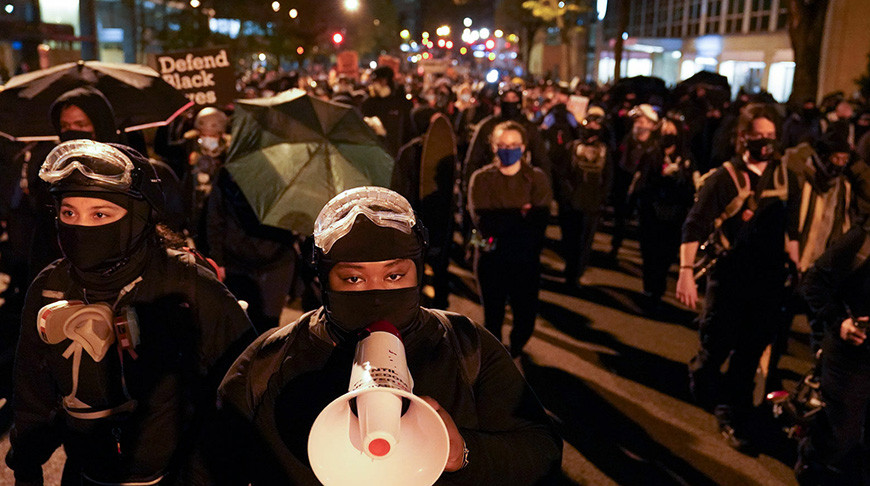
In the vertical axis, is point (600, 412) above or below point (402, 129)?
below

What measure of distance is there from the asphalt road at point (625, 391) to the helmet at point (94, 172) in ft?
9.31

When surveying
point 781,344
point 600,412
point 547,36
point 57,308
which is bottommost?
point 600,412

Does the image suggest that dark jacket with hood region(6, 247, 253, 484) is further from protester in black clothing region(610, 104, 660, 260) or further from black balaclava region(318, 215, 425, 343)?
protester in black clothing region(610, 104, 660, 260)

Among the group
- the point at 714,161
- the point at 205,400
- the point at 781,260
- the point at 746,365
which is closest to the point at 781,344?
the point at 746,365

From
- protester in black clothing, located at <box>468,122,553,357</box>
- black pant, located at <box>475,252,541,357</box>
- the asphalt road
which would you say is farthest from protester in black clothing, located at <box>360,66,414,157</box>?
black pant, located at <box>475,252,541,357</box>

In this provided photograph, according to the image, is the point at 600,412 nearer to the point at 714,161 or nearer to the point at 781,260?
the point at 781,260

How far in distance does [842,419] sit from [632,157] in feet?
22.4

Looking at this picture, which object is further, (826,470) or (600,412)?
(600,412)

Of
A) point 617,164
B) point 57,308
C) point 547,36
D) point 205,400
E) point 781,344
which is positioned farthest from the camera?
point 547,36

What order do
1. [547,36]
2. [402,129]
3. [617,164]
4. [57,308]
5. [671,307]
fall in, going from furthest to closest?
1. [547,36]
2. [617,164]
3. [402,129]
4. [671,307]
5. [57,308]

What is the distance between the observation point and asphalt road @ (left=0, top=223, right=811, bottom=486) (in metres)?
5.10

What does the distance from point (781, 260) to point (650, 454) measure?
1.52 meters

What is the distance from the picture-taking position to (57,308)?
8.46 ft

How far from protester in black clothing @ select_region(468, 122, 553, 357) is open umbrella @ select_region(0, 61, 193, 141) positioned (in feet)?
8.19
